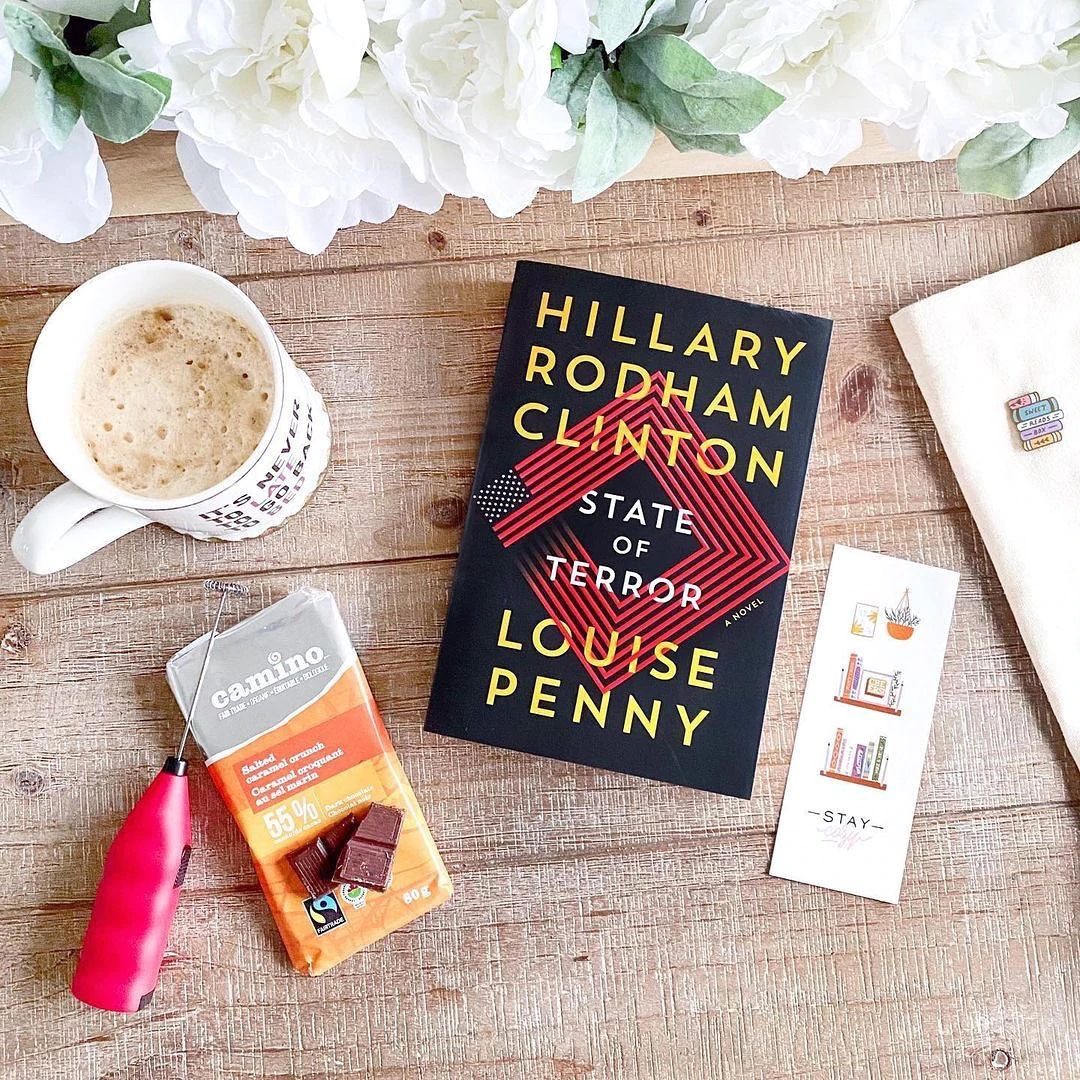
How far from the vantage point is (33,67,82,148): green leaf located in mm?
455

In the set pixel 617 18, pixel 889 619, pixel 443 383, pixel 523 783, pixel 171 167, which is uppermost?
pixel 617 18

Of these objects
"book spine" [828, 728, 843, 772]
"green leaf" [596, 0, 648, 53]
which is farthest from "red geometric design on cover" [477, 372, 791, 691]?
"green leaf" [596, 0, 648, 53]

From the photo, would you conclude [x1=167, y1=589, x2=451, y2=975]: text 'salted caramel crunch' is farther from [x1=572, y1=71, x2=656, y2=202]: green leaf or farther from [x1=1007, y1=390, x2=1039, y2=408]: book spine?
[x1=1007, y1=390, x2=1039, y2=408]: book spine

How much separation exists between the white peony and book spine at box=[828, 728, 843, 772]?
0.43 meters

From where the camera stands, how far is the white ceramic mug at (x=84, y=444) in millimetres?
616

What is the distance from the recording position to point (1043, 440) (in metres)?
0.79

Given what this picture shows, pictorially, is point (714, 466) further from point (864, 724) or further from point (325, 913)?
point (325, 913)

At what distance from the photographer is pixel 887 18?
1.55 ft

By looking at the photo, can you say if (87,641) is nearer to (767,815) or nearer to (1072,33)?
(767,815)

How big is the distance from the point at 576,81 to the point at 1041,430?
0.49 meters

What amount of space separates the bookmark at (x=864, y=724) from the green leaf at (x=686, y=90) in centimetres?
40

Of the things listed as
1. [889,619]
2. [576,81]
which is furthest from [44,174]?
[889,619]

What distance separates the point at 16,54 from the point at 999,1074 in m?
0.94

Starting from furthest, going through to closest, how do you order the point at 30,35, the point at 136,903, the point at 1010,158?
the point at 136,903
the point at 1010,158
the point at 30,35
